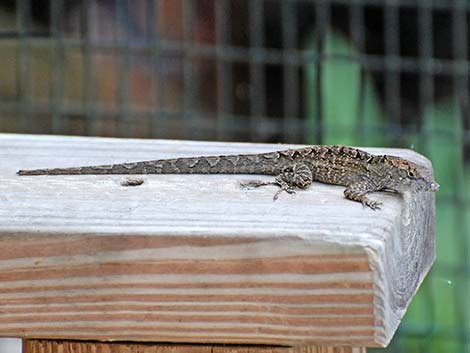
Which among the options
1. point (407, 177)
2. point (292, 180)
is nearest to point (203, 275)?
point (292, 180)

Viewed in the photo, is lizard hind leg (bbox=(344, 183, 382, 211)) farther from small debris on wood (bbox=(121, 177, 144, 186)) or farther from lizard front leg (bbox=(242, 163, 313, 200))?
small debris on wood (bbox=(121, 177, 144, 186))

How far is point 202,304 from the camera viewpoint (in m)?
2.28

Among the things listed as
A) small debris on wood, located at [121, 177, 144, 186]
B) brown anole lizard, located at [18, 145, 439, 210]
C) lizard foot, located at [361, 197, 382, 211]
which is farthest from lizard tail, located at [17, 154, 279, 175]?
lizard foot, located at [361, 197, 382, 211]

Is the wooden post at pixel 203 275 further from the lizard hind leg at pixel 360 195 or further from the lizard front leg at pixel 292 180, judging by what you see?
the lizard front leg at pixel 292 180

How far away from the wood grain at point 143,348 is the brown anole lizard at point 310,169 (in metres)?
0.39

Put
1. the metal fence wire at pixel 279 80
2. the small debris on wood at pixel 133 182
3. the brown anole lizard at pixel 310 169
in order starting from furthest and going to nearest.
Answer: the metal fence wire at pixel 279 80 → the brown anole lizard at pixel 310 169 → the small debris on wood at pixel 133 182

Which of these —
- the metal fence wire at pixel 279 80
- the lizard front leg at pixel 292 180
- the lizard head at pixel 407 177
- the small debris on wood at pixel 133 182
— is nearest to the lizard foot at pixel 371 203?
the lizard front leg at pixel 292 180

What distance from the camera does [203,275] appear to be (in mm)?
2258

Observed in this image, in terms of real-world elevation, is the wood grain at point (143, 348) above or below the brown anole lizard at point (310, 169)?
below

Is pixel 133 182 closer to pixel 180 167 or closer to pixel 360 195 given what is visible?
pixel 180 167

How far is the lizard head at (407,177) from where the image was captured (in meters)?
3.13

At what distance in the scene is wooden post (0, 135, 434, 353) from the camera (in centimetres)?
218

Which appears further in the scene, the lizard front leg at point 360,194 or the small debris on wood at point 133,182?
the small debris on wood at point 133,182

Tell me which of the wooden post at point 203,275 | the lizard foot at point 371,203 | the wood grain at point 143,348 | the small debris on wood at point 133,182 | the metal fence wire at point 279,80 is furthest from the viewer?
the metal fence wire at point 279,80
